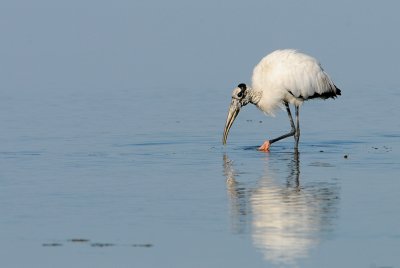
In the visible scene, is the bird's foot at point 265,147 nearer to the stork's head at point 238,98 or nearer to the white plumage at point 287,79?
the white plumage at point 287,79

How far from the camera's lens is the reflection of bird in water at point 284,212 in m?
11.2

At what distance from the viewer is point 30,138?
21578 millimetres

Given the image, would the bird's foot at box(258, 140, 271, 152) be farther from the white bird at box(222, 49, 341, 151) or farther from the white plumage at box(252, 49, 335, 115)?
the white plumage at box(252, 49, 335, 115)

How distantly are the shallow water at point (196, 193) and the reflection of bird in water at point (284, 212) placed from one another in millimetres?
18

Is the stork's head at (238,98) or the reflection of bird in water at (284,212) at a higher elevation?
the stork's head at (238,98)

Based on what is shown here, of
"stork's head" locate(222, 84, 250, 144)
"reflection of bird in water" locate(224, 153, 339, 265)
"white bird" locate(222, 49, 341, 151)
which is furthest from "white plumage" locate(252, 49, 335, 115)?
"reflection of bird in water" locate(224, 153, 339, 265)

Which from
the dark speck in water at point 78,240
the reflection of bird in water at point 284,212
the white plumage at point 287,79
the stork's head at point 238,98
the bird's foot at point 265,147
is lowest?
the dark speck in water at point 78,240

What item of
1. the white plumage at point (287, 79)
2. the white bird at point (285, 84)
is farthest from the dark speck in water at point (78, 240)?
the white plumage at point (287, 79)

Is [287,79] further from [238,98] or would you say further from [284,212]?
[284,212]

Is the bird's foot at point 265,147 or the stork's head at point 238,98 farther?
the stork's head at point 238,98

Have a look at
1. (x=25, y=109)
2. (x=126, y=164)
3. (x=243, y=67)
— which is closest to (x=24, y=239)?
(x=126, y=164)

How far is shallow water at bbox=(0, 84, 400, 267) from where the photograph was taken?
36.7ft

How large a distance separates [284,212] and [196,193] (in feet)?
5.92

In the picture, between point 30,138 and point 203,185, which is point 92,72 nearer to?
point 30,138
